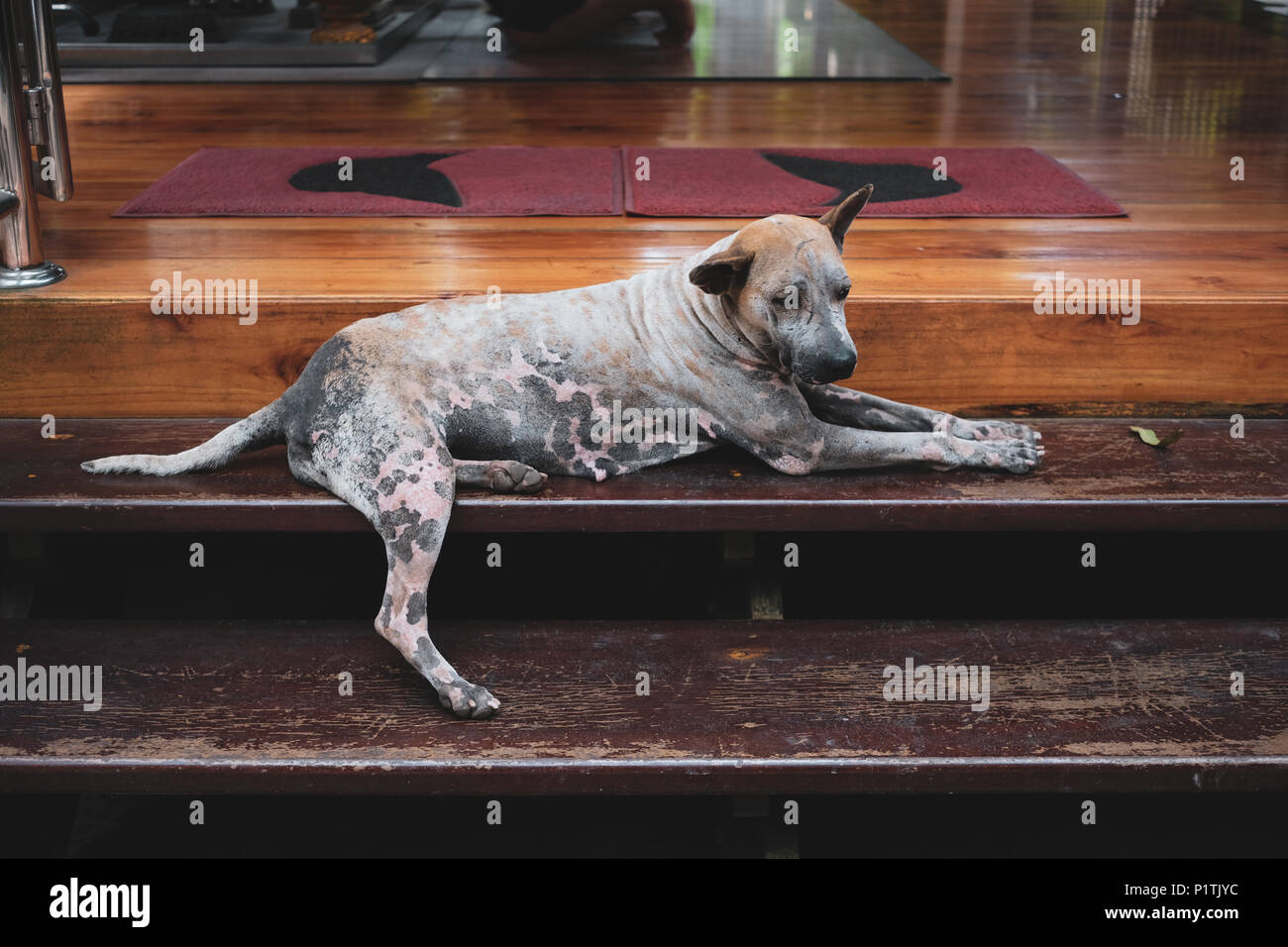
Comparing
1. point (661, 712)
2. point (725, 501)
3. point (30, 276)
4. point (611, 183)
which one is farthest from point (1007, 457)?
point (30, 276)

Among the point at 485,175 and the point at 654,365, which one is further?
the point at 485,175

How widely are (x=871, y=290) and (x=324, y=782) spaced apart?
50.8 inches

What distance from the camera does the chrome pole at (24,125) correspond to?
7.34 feet

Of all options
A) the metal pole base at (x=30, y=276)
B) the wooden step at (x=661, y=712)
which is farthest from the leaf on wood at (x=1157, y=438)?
the metal pole base at (x=30, y=276)

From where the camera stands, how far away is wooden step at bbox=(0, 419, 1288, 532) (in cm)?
189

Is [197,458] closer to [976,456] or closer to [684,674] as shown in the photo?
[684,674]

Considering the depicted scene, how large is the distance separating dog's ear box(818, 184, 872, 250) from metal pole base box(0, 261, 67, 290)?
144cm

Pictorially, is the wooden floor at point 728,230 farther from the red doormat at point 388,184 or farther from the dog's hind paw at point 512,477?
the dog's hind paw at point 512,477

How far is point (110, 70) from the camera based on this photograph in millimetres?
4598

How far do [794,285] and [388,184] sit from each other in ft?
5.41

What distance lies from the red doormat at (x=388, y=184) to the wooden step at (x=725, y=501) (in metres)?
1.01

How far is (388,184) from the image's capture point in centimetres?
307

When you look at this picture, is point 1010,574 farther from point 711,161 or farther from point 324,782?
point 711,161

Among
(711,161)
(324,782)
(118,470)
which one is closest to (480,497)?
(324,782)
